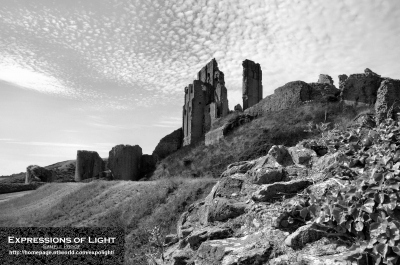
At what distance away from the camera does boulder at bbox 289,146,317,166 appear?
5219 millimetres

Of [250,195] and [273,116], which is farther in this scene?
[273,116]

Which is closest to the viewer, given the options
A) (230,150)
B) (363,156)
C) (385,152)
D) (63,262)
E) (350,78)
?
(385,152)

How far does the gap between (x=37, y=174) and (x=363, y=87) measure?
40.7 meters

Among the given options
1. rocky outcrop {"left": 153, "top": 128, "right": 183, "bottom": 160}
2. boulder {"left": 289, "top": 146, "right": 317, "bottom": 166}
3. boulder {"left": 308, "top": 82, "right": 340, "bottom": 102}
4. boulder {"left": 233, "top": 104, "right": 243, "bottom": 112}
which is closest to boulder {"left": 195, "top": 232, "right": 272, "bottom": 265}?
boulder {"left": 289, "top": 146, "right": 317, "bottom": 166}

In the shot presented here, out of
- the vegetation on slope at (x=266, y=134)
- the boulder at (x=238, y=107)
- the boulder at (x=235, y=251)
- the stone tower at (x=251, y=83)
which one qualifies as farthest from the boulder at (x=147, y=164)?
the boulder at (x=235, y=251)

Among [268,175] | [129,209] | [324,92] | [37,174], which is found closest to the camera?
[268,175]

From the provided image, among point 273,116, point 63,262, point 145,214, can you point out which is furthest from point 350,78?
point 63,262

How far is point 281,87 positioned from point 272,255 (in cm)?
2904

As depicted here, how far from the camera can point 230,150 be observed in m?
29.1

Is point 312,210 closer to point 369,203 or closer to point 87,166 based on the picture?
point 369,203

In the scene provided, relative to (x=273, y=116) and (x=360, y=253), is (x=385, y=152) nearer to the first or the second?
(x=360, y=253)

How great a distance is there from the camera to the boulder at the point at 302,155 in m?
5.22

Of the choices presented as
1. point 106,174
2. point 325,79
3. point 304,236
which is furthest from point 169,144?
point 304,236

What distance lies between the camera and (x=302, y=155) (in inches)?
209
